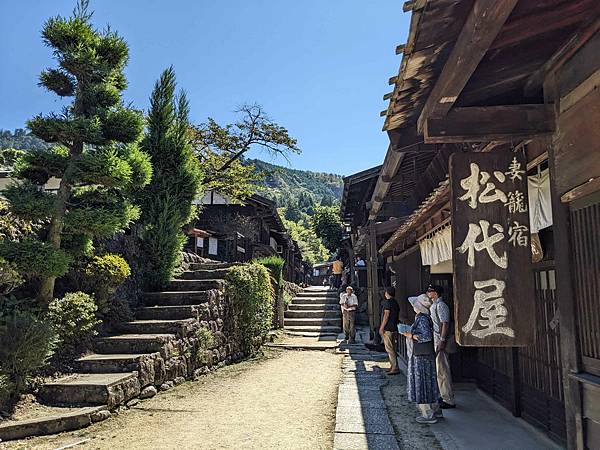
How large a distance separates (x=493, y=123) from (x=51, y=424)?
7.09m

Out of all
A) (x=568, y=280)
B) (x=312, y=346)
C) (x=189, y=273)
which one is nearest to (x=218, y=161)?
(x=189, y=273)

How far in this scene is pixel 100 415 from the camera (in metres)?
7.03

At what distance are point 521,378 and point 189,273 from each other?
10.5 meters

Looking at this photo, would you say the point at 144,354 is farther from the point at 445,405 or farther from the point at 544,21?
the point at 544,21

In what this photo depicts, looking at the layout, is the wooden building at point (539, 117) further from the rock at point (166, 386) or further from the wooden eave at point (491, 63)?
the rock at point (166, 386)

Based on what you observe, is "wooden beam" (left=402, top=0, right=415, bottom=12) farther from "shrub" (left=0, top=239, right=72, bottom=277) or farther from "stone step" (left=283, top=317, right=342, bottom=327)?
"stone step" (left=283, top=317, right=342, bottom=327)

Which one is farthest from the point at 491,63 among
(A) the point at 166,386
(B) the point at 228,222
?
(B) the point at 228,222

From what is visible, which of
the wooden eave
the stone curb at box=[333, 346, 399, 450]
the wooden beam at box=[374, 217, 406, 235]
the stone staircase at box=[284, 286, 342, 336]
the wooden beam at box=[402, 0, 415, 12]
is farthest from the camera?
the stone staircase at box=[284, 286, 342, 336]

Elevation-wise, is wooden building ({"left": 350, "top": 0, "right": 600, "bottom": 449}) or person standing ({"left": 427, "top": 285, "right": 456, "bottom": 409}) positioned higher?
wooden building ({"left": 350, "top": 0, "right": 600, "bottom": 449})

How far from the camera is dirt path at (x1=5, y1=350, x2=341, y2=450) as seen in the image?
613 centimetres

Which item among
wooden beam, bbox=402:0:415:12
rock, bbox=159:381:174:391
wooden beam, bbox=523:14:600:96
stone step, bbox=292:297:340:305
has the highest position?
wooden beam, bbox=523:14:600:96

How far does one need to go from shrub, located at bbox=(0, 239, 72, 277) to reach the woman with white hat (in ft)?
20.0

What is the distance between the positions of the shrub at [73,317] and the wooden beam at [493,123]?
7181 mm

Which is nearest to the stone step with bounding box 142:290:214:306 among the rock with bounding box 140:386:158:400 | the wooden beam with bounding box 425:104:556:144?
the rock with bounding box 140:386:158:400
